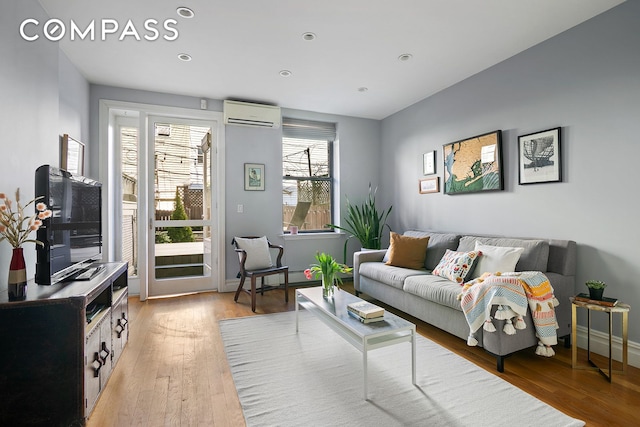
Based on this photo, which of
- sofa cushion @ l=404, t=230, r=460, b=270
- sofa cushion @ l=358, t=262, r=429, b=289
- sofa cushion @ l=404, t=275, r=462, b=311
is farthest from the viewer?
sofa cushion @ l=404, t=230, r=460, b=270

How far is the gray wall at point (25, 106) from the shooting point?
6.30 feet

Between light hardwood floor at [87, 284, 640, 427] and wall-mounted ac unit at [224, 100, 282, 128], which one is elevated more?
wall-mounted ac unit at [224, 100, 282, 128]

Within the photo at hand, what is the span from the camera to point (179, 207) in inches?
168

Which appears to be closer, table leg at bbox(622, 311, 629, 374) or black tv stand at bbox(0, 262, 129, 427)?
black tv stand at bbox(0, 262, 129, 427)

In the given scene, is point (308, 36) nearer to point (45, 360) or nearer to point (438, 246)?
point (438, 246)

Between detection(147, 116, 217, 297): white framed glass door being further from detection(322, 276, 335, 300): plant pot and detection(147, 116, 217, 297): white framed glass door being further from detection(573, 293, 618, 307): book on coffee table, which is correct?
detection(573, 293, 618, 307): book on coffee table

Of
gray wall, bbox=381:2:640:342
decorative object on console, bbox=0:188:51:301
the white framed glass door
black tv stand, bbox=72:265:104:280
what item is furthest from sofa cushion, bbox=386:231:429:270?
decorative object on console, bbox=0:188:51:301

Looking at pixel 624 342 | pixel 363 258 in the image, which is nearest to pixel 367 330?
pixel 624 342

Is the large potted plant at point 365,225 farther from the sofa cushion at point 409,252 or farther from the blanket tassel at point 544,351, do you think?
the blanket tassel at point 544,351

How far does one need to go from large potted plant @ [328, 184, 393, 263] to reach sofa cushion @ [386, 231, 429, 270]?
909mm

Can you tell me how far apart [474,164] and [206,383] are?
3.30 m

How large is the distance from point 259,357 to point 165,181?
2798 millimetres

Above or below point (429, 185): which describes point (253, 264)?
below

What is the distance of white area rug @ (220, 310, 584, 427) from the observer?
5.62ft
